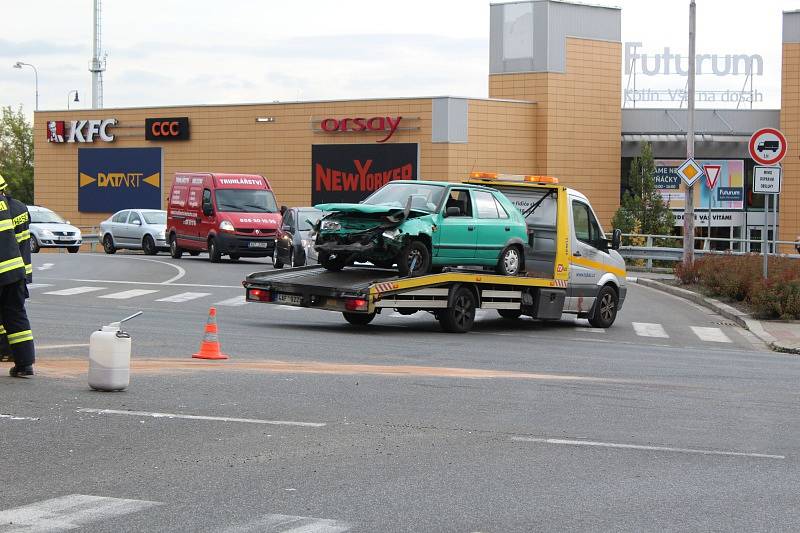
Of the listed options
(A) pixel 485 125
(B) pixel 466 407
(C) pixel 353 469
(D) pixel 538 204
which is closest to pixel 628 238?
(A) pixel 485 125

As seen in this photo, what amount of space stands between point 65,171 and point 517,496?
60.5m

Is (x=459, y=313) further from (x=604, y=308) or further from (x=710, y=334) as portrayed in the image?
(x=710, y=334)

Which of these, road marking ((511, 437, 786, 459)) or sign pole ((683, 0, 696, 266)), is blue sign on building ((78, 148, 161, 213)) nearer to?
sign pole ((683, 0, 696, 266))


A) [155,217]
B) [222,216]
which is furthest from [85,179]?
[222,216]

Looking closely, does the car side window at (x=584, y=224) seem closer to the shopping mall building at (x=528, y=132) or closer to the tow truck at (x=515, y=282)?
the tow truck at (x=515, y=282)

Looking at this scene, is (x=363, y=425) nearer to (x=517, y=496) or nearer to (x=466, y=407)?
(x=466, y=407)

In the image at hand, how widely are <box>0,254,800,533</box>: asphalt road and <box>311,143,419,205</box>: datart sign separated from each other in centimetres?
3833

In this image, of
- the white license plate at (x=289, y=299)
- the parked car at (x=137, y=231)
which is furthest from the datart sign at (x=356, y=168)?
the white license plate at (x=289, y=299)

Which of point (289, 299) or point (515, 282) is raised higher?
point (515, 282)

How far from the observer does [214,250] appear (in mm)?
37812

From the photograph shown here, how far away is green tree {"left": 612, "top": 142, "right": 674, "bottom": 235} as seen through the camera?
48.9 m

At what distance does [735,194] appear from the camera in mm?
57688

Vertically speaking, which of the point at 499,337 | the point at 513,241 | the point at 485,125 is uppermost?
the point at 485,125

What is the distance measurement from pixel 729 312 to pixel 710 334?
11.9 ft
